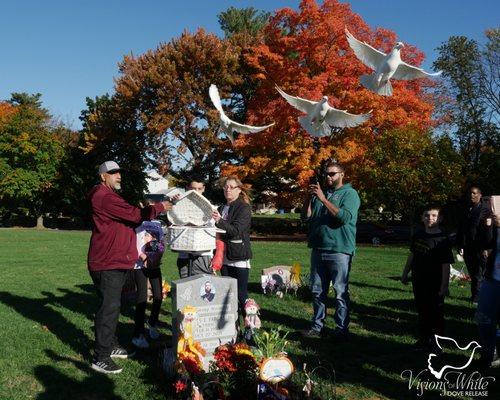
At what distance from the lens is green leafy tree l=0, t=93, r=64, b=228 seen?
1507 inches

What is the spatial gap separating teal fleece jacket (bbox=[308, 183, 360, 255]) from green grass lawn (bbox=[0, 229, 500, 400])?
120 cm

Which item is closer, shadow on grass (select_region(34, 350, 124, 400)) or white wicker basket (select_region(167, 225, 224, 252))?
shadow on grass (select_region(34, 350, 124, 400))

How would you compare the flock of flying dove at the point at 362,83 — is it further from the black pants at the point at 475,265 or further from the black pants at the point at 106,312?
the black pants at the point at 475,265

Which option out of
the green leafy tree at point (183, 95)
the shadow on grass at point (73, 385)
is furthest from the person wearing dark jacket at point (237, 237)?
the green leafy tree at point (183, 95)

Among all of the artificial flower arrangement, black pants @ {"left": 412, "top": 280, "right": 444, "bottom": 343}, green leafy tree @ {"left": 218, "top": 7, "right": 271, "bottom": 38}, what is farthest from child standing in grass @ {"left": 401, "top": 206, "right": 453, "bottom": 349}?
green leafy tree @ {"left": 218, "top": 7, "right": 271, "bottom": 38}

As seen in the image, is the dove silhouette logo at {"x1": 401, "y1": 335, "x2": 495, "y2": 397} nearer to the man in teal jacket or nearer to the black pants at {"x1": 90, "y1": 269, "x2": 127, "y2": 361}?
the man in teal jacket

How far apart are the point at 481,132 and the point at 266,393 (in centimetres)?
3200

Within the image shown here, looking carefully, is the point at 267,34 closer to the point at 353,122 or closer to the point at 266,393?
the point at 353,122

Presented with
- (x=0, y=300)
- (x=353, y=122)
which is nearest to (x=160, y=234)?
(x=353, y=122)

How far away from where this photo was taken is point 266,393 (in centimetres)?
365

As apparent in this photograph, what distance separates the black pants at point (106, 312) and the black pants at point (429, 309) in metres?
3.38

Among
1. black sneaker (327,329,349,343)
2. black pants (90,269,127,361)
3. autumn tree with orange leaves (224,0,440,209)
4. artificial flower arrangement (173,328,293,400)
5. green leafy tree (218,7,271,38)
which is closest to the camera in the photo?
artificial flower arrangement (173,328,293,400)

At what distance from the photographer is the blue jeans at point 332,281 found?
593 centimetres

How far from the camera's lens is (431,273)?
18.1 feet
